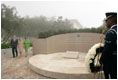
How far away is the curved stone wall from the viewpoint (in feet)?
25.4

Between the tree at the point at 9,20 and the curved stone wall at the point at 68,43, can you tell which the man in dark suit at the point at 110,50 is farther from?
the tree at the point at 9,20

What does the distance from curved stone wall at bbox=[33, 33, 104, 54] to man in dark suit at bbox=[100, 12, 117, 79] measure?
19.2 ft

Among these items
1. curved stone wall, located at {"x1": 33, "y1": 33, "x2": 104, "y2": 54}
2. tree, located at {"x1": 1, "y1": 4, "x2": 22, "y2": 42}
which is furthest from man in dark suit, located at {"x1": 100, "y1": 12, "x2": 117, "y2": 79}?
tree, located at {"x1": 1, "y1": 4, "x2": 22, "y2": 42}

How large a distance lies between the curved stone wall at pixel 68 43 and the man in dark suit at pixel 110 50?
5.84 meters

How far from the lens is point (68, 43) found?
8148 millimetres

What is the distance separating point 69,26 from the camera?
2006cm

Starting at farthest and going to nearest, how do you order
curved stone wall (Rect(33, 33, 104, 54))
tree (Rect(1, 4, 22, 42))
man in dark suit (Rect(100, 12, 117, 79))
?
tree (Rect(1, 4, 22, 42))
curved stone wall (Rect(33, 33, 104, 54))
man in dark suit (Rect(100, 12, 117, 79))

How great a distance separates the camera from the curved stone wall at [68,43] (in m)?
7.75

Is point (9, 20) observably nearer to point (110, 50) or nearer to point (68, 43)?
point (68, 43)

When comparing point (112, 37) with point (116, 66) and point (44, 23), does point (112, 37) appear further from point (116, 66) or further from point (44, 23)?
point (44, 23)

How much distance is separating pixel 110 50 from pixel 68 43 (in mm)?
6383

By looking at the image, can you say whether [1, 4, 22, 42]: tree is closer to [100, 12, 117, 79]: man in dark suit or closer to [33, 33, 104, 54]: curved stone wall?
[33, 33, 104, 54]: curved stone wall

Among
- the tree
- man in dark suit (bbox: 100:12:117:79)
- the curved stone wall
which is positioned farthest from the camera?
the tree

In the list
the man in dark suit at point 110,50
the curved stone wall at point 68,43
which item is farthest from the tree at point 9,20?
the man in dark suit at point 110,50
